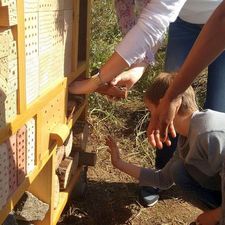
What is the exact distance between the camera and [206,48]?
1.30 metres

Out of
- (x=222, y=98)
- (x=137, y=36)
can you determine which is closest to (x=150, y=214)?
(x=222, y=98)

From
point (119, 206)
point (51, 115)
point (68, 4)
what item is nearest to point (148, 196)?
point (119, 206)

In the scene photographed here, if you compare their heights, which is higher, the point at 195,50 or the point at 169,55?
the point at 195,50

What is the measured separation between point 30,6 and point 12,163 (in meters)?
0.43

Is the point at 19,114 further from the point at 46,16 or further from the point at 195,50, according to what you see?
the point at 195,50

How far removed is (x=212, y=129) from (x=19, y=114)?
0.85 meters

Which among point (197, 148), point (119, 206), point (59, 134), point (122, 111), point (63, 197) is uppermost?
point (59, 134)

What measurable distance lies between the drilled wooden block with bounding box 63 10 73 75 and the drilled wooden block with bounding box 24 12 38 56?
1.11ft

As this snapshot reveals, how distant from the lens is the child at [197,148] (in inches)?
73.7

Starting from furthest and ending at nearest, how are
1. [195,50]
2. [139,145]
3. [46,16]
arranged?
[139,145]
[46,16]
[195,50]

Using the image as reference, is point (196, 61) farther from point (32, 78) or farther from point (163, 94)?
point (163, 94)

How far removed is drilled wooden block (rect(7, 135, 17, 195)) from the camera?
1.35 metres

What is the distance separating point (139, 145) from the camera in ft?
10.4

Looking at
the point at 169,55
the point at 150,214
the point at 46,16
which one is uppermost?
the point at 46,16
